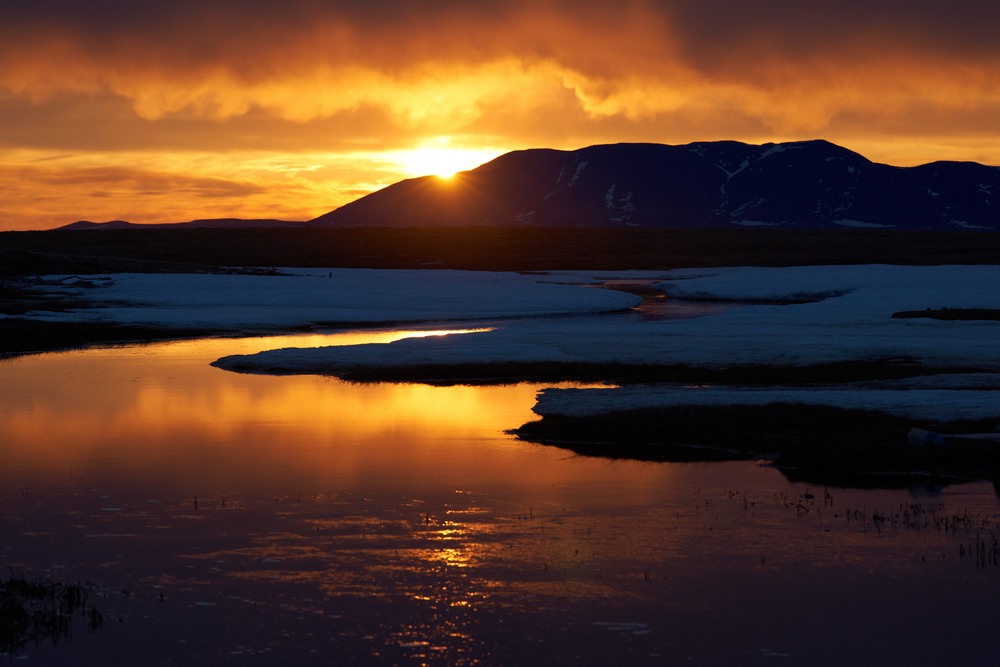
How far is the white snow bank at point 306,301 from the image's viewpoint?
49219 millimetres

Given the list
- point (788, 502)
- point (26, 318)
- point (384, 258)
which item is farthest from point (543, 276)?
point (788, 502)

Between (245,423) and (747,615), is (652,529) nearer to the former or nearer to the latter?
(747,615)

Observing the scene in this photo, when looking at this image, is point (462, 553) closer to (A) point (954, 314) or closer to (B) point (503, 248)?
(A) point (954, 314)

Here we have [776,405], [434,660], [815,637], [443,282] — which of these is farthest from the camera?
[443,282]

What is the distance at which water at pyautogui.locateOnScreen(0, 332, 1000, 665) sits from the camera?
10883 millimetres

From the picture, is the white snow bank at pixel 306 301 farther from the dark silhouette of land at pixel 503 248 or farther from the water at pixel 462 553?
the water at pixel 462 553

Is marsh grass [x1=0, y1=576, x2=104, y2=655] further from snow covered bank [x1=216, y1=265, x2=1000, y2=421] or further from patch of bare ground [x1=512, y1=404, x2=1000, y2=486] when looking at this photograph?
snow covered bank [x1=216, y1=265, x2=1000, y2=421]

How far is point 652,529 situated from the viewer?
1510 cm

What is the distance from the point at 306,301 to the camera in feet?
194

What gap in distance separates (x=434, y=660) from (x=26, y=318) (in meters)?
39.1

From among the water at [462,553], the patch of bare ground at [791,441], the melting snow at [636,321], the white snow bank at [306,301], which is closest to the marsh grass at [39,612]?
the water at [462,553]

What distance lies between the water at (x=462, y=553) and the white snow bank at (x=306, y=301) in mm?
26297

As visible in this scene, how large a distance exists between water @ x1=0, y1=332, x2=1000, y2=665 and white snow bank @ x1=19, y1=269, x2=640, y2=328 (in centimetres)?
2630

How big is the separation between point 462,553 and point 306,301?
46.6 m
